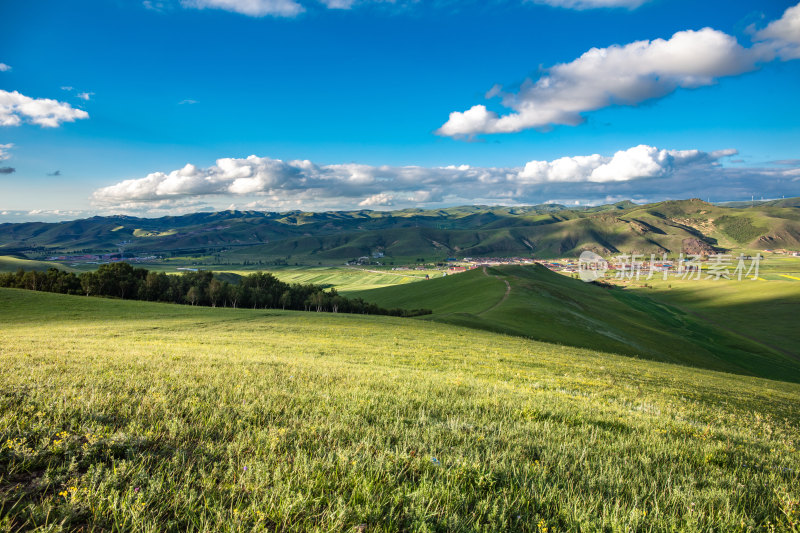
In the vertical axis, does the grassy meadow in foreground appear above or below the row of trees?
above

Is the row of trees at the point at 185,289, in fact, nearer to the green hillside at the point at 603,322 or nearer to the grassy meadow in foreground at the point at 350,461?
the green hillside at the point at 603,322

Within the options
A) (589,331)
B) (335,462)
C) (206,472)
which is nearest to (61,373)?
(206,472)

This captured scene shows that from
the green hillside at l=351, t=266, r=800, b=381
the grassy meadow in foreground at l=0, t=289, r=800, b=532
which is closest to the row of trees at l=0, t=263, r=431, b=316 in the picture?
the green hillside at l=351, t=266, r=800, b=381

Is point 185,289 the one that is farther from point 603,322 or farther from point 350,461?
point 603,322

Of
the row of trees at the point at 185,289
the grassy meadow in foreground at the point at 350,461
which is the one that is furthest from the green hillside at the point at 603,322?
the grassy meadow in foreground at the point at 350,461

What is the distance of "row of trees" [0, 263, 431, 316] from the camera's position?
73750 mm

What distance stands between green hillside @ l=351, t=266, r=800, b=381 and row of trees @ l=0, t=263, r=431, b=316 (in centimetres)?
2435

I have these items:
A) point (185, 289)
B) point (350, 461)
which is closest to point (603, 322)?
point (350, 461)

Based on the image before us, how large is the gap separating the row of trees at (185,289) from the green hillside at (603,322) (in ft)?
79.9

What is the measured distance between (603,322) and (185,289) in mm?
99267

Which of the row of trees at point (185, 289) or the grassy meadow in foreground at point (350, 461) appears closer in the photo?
the grassy meadow in foreground at point (350, 461)

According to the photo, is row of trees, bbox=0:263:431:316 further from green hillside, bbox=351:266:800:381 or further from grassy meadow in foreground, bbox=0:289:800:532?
grassy meadow in foreground, bbox=0:289:800:532

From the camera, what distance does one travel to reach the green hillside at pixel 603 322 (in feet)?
198

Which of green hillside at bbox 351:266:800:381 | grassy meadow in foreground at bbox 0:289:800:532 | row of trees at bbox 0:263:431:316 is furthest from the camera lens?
row of trees at bbox 0:263:431:316
